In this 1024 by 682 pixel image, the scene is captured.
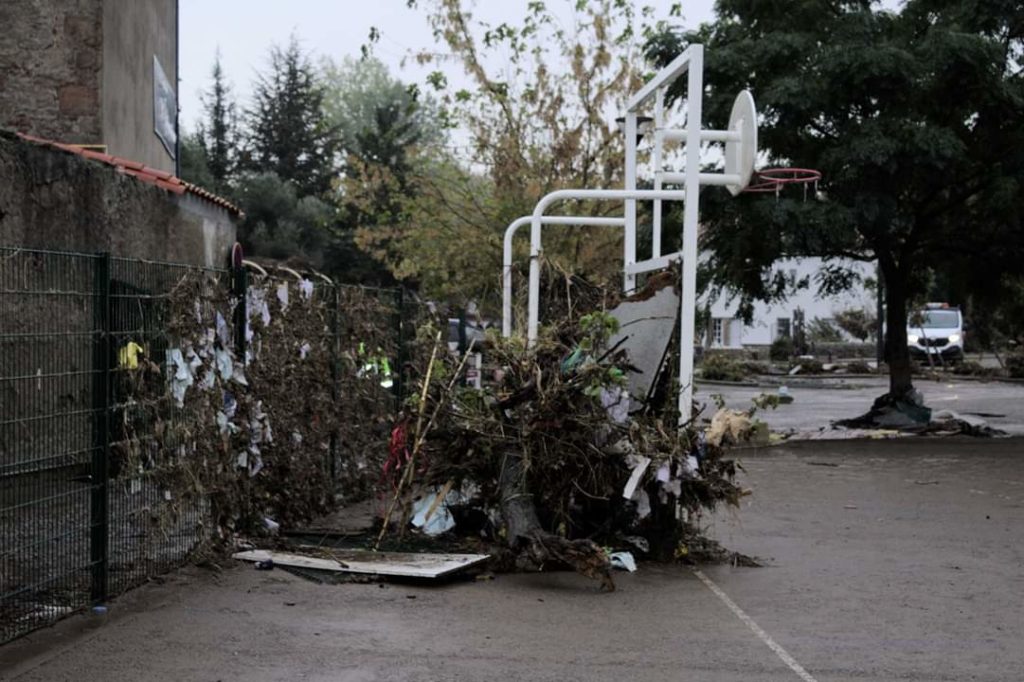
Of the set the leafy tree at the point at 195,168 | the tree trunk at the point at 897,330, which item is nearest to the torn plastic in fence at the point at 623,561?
the tree trunk at the point at 897,330

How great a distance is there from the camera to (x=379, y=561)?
8.32m

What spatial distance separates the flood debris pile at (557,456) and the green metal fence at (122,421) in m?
1.20

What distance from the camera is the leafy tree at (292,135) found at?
191ft

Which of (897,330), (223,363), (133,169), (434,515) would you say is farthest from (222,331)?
(897,330)

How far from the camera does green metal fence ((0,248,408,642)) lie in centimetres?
646

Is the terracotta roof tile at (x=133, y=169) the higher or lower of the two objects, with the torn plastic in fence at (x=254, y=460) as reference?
higher

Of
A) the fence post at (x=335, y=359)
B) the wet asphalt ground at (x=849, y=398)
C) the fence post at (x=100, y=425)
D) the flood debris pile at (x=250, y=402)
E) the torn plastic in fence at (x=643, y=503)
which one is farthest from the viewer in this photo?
the wet asphalt ground at (x=849, y=398)

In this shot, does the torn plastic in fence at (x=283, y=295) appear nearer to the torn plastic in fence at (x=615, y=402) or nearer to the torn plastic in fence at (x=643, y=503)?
the torn plastic in fence at (x=615, y=402)

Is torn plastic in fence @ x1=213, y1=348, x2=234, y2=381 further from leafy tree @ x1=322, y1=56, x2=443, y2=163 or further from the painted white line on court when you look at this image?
leafy tree @ x1=322, y1=56, x2=443, y2=163

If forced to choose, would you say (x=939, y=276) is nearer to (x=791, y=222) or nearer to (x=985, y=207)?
(x=985, y=207)

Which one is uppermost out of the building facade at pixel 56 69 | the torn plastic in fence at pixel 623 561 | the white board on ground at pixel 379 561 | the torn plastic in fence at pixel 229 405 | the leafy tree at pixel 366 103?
the leafy tree at pixel 366 103

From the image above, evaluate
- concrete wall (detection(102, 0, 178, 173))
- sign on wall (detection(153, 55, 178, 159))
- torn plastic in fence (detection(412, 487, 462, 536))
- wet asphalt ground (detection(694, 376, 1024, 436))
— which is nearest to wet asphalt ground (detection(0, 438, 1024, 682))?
torn plastic in fence (detection(412, 487, 462, 536))

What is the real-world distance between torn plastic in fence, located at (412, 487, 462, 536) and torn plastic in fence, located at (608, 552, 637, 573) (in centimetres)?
128

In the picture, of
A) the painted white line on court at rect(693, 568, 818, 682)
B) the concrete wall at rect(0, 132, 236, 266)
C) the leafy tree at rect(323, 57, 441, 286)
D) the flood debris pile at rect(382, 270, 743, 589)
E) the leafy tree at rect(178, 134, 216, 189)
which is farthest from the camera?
the leafy tree at rect(178, 134, 216, 189)
